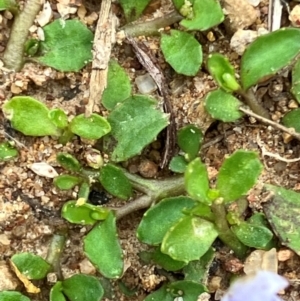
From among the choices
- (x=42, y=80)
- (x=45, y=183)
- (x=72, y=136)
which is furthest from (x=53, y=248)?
(x=42, y=80)

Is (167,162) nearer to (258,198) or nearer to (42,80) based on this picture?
(258,198)

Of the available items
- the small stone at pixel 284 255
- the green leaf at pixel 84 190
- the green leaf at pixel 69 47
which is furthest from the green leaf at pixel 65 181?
the small stone at pixel 284 255

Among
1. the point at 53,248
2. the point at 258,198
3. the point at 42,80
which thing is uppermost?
the point at 42,80

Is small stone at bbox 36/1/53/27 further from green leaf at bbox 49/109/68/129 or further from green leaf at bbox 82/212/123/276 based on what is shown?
green leaf at bbox 82/212/123/276

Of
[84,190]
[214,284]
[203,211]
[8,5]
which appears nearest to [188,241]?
[203,211]

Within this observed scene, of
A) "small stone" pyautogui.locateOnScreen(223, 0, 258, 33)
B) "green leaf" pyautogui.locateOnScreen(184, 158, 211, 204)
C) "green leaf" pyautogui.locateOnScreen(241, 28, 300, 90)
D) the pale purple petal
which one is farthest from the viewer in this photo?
"small stone" pyautogui.locateOnScreen(223, 0, 258, 33)

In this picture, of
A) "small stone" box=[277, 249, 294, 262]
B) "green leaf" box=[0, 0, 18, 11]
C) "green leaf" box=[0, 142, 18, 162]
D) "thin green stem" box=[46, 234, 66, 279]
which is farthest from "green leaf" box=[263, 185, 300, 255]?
"green leaf" box=[0, 0, 18, 11]

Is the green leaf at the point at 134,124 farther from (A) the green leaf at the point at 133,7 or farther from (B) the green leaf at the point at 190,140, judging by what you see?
(A) the green leaf at the point at 133,7
